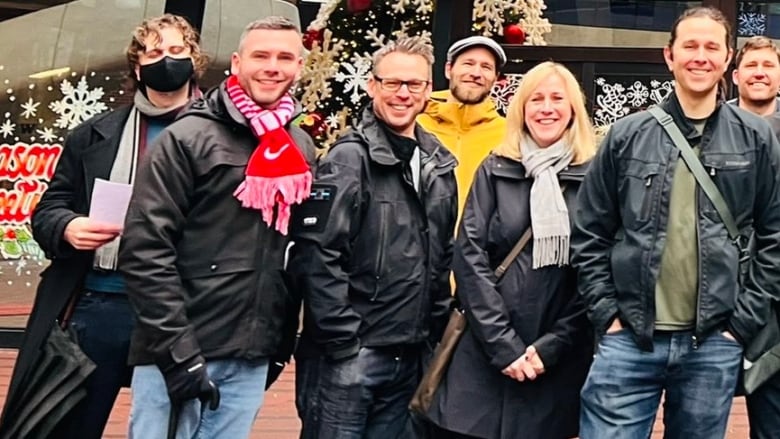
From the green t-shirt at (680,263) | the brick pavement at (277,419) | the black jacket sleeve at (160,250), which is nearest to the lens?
the black jacket sleeve at (160,250)

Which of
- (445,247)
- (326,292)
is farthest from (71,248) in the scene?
(445,247)

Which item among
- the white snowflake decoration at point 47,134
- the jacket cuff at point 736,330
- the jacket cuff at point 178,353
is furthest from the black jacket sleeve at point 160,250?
the white snowflake decoration at point 47,134

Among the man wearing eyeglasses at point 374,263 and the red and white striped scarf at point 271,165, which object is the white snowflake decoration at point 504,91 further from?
the red and white striped scarf at point 271,165

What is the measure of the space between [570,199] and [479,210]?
302mm

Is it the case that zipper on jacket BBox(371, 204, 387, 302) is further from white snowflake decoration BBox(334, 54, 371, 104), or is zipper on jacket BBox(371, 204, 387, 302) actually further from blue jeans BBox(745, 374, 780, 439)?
white snowflake decoration BBox(334, 54, 371, 104)

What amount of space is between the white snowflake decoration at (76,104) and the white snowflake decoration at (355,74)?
63.6 inches

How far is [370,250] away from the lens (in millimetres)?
3480

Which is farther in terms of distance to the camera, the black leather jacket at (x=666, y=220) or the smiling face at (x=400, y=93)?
the smiling face at (x=400, y=93)

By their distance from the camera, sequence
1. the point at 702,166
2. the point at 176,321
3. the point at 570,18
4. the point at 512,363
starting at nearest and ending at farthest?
the point at 176,321 → the point at 702,166 → the point at 512,363 → the point at 570,18

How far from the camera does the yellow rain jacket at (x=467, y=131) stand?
15.0 feet

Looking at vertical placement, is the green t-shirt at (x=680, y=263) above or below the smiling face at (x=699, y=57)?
below

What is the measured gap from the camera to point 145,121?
3.53m

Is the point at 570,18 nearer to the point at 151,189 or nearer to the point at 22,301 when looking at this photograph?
the point at 22,301

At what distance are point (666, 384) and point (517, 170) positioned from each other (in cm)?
84
